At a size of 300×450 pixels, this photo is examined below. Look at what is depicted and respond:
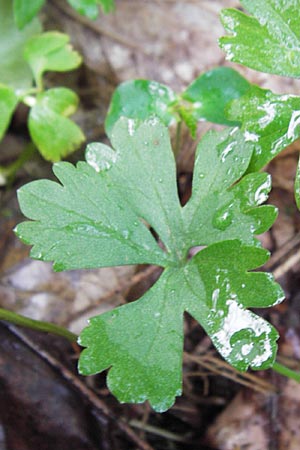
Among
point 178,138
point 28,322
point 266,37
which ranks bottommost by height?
point 28,322

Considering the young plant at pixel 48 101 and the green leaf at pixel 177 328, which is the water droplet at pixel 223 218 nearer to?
the green leaf at pixel 177 328

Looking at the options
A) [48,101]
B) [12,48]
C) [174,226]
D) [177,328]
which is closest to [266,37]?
[174,226]

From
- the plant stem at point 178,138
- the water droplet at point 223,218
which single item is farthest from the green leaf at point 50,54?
the water droplet at point 223,218

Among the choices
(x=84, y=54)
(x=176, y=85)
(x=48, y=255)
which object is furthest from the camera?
(x=84, y=54)

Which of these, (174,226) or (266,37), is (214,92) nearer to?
(266,37)

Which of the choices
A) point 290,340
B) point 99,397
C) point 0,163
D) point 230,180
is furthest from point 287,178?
point 0,163

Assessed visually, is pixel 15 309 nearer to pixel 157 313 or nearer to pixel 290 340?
pixel 157 313
